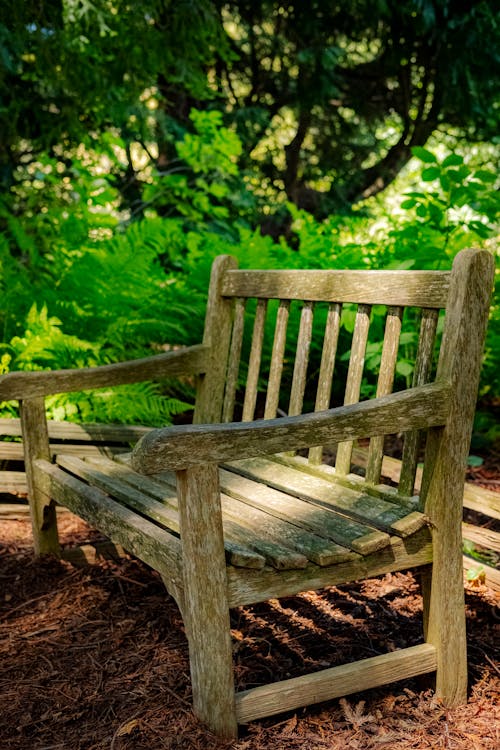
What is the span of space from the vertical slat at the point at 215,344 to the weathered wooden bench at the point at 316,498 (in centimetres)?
33

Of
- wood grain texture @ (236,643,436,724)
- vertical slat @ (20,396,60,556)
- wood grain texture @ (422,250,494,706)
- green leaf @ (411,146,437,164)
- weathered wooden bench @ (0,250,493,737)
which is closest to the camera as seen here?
weathered wooden bench @ (0,250,493,737)

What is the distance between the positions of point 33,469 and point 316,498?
1161 mm

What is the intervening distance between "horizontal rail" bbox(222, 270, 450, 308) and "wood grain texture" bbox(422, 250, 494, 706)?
77 mm

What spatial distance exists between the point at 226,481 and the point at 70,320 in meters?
1.89

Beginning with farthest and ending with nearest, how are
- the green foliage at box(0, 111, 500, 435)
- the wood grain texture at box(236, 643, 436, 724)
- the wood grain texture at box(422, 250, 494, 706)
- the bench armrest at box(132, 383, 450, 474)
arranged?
1. the green foliage at box(0, 111, 500, 435)
2. the wood grain texture at box(422, 250, 494, 706)
3. the wood grain texture at box(236, 643, 436, 724)
4. the bench armrest at box(132, 383, 450, 474)

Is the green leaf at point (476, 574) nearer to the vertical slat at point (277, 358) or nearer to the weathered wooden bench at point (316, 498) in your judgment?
the weathered wooden bench at point (316, 498)

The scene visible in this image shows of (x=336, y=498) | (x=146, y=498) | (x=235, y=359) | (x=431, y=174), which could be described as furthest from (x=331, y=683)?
(x=431, y=174)

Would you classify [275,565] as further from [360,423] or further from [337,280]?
[337,280]

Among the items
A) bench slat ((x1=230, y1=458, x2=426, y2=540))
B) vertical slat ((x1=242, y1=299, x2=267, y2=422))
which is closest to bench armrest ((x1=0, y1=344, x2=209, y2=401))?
vertical slat ((x1=242, y1=299, x2=267, y2=422))

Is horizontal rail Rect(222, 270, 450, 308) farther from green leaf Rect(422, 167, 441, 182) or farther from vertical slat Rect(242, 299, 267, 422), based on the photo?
green leaf Rect(422, 167, 441, 182)

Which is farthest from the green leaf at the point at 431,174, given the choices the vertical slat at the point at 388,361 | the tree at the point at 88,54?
the tree at the point at 88,54

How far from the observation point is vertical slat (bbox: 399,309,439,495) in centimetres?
197

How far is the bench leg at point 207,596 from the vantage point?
1.62m

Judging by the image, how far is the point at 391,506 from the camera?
2021 mm
